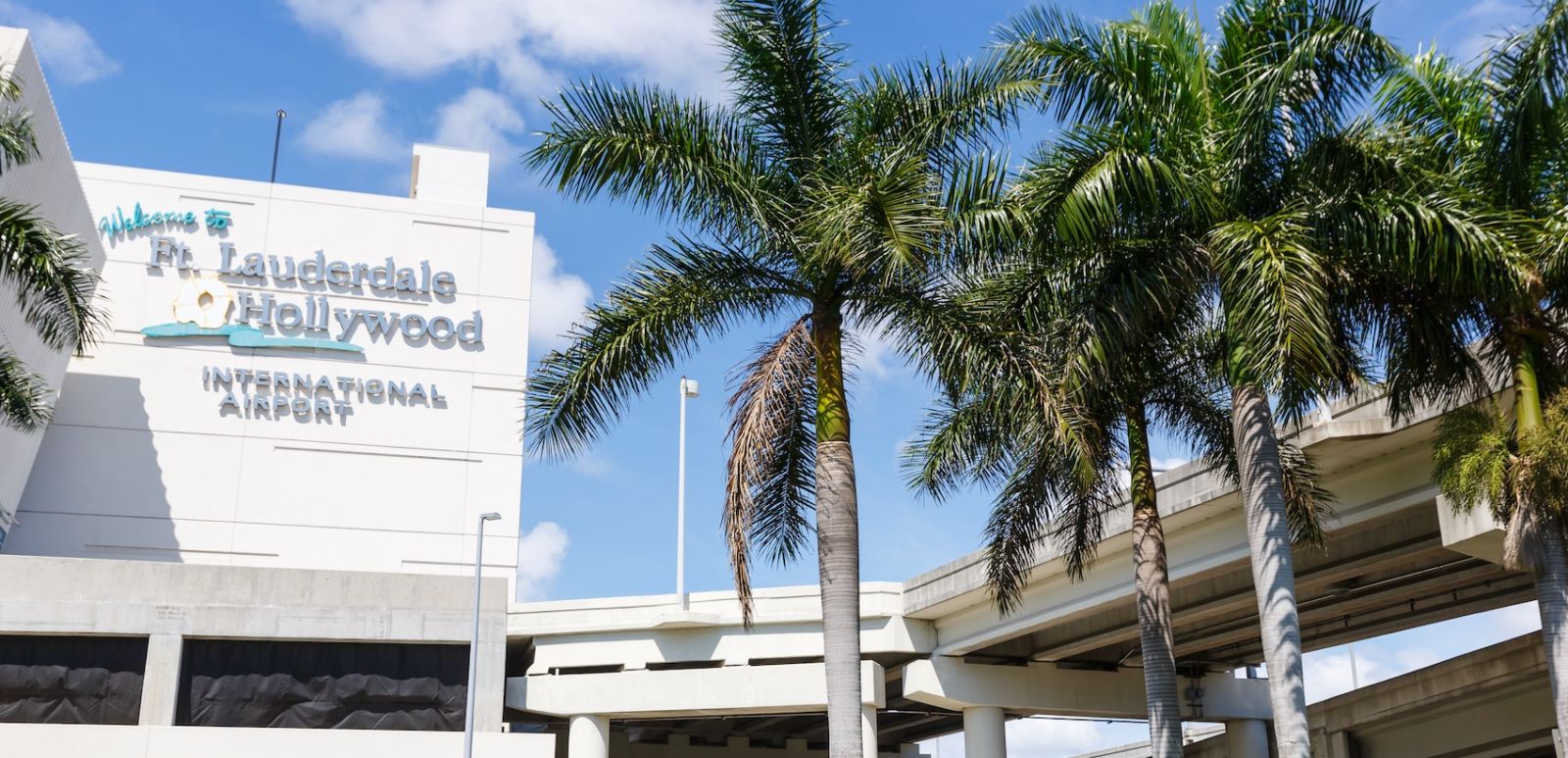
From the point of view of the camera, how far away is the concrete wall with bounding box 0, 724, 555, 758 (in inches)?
1209

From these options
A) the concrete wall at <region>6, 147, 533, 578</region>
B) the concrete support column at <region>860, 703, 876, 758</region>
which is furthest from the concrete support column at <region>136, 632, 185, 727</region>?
the concrete support column at <region>860, 703, 876, 758</region>

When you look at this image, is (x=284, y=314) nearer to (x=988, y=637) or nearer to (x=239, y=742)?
(x=239, y=742)

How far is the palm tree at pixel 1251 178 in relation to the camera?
15.2 metres

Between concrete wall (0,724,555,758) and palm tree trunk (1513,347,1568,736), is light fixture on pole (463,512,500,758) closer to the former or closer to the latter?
concrete wall (0,724,555,758)

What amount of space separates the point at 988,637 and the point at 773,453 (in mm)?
19166

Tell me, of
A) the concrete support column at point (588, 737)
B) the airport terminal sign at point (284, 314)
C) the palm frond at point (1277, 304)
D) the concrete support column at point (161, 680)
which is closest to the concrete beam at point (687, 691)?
the concrete support column at point (588, 737)

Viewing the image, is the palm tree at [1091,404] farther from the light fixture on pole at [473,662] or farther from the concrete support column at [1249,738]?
the concrete support column at [1249,738]

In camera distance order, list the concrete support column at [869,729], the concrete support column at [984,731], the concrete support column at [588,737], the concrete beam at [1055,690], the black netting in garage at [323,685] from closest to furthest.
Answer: the black netting in garage at [323,685] → the concrete support column at [869,729] → the concrete support column at [588,737] → the concrete beam at [1055,690] → the concrete support column at [984,731]

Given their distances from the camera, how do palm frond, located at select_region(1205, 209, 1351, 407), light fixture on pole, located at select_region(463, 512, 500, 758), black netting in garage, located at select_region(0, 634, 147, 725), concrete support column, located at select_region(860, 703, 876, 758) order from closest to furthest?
1. palm frond, located at select_region(1205, 209, 1351, 407)
2. light fixture on pole, located at select_region(463, 512, 500, 758)
3. black netting in garage, located at select_region(0, 634, 147, 725)
4. concrete support column, located at select_region(860, 703, 876, 758)

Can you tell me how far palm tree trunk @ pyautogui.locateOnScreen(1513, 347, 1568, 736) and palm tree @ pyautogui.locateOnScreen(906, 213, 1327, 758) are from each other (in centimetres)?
355

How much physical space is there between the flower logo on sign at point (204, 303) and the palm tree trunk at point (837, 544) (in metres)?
35.3

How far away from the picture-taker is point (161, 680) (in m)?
31.8

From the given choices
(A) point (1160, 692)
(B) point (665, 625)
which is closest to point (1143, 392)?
(A) point (1160, 692)

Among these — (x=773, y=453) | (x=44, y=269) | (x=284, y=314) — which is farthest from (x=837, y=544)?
(x=284, y=314)
